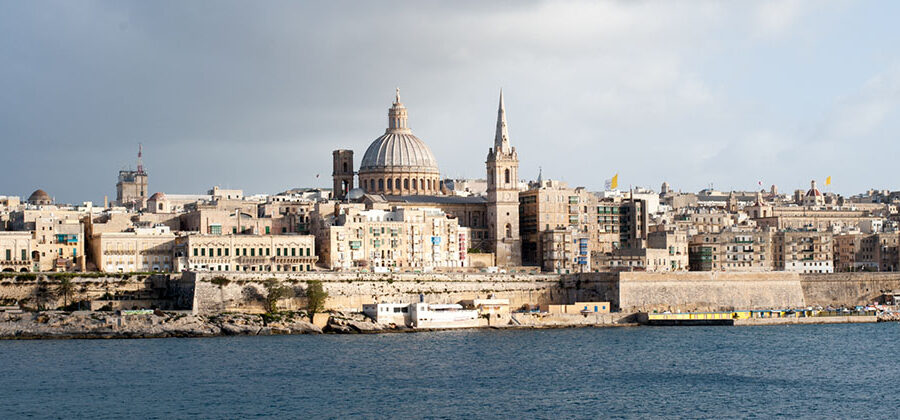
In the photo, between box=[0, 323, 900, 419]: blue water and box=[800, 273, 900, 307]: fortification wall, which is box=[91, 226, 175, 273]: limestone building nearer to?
box=[0, 323, 900, 419]: blue water

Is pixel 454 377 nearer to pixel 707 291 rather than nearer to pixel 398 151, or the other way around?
pixel 707 291

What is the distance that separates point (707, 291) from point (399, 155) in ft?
95.3

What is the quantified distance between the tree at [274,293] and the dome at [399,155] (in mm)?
30137

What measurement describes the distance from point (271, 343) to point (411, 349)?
7.10 meters

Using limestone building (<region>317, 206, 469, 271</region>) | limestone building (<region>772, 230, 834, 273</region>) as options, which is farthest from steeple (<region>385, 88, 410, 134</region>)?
limestone building (<region>772, 230, 834, 273</region>)

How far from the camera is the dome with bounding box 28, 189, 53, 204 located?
116250mm

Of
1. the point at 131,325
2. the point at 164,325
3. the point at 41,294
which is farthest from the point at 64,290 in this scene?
the point at 164,325

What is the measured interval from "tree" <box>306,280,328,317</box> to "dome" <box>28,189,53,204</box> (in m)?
50.5

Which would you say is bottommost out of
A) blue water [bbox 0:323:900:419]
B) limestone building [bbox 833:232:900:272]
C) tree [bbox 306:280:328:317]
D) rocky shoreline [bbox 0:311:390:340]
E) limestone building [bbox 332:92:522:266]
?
blue water [bbox 0:323:900:419]

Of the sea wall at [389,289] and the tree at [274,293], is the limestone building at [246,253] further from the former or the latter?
the tree at [274,293]

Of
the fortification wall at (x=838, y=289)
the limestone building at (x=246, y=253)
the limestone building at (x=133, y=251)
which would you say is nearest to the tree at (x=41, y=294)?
the limestone building at (x=133, y=251)

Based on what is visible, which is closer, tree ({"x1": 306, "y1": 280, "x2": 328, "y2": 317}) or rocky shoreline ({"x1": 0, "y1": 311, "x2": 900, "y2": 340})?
rocky shoreline ({"x1": 0, "y1": 311, "x2": 900, "y2": 340})

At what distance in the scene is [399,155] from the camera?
335 feet

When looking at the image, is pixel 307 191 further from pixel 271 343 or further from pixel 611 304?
pixel 271 343
